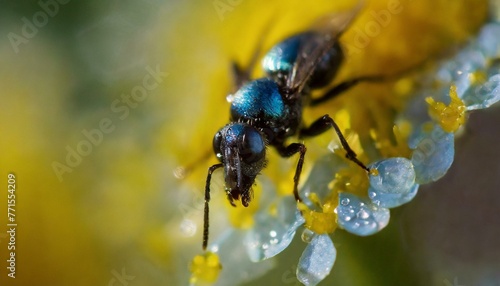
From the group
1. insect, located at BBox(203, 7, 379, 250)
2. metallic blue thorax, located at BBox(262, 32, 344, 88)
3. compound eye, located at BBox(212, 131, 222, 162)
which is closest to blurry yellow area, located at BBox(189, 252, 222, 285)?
insect, located at BBox(203, 7, 379, 250)

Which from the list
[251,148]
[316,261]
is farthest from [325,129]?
[316,261]

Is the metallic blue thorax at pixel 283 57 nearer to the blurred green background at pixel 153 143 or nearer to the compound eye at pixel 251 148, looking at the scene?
the blurred green background at pixel 153 143

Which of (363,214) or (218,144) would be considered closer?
(363,214)

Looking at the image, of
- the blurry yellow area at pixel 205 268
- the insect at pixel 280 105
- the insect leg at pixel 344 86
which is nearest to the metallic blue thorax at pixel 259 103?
the insect at pixel 280 105

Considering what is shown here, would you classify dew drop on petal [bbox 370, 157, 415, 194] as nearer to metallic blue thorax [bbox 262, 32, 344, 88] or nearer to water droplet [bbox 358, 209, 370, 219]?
water droplet [bbox 358, 209, 370, 219]

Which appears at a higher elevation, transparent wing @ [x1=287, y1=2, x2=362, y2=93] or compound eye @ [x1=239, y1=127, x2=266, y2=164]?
transparent wing @ [x1=287, y1=2, x2=362, y2=93]

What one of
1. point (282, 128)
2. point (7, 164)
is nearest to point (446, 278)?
point (282, 128)

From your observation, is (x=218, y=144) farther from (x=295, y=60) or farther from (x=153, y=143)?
(x=153, y=143)

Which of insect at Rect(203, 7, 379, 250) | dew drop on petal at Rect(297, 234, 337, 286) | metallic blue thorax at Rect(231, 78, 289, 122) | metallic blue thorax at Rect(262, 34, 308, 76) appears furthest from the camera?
metallic blue thorax at Rect(262, 34, 308, 76)
